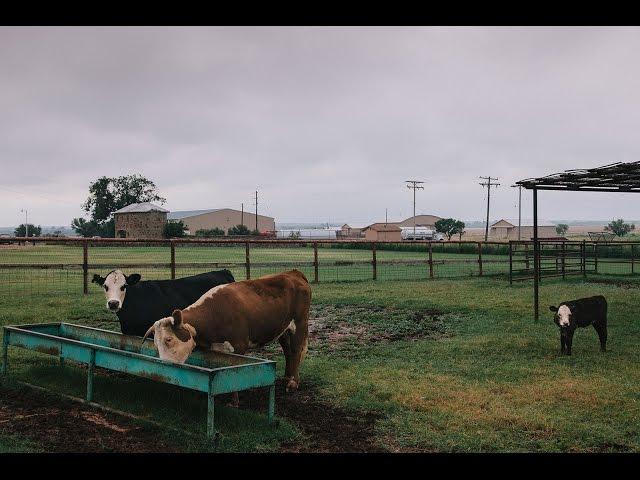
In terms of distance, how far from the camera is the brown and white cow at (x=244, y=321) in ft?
19.1

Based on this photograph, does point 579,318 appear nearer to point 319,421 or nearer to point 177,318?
point 319,421

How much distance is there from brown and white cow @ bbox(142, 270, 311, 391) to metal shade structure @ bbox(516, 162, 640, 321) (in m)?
5.74

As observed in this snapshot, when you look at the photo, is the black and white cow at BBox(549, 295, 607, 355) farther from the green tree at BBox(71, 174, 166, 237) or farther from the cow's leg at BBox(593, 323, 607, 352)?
the green tree at BBox(71, 174, 166, 237)

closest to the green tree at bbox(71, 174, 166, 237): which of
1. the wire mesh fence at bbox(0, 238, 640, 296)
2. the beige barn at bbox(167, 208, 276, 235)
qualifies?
the beige barn at bbox(167, 208, 276, 235)

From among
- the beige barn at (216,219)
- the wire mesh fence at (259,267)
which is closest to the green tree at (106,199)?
the beige barn at (216,219)

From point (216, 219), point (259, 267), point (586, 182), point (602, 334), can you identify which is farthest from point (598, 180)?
point (216, 219)

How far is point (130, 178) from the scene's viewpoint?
7850cm

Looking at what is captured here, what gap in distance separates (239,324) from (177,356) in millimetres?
849

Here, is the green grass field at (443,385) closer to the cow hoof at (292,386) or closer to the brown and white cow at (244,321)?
the cow hoof at (292,386)

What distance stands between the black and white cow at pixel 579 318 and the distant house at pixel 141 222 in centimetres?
5667

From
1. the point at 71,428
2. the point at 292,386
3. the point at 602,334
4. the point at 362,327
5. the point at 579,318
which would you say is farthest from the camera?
the point at 362,327

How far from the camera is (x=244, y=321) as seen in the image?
649cm

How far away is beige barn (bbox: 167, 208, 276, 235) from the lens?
293 feet

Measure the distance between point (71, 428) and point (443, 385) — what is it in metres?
4.02
